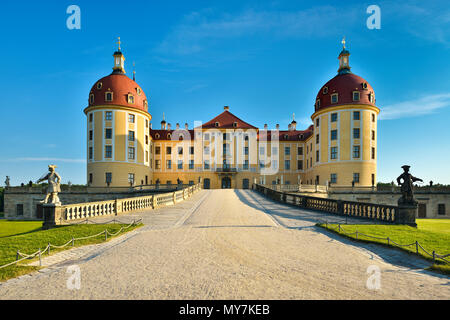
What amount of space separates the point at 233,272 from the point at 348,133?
39.6m

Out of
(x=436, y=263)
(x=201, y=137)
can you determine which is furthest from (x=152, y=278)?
(x=201, y=137)

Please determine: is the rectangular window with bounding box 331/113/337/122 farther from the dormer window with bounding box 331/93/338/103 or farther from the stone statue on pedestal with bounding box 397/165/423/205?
the stone statue on pedestal with bounding box 397/165/423/205

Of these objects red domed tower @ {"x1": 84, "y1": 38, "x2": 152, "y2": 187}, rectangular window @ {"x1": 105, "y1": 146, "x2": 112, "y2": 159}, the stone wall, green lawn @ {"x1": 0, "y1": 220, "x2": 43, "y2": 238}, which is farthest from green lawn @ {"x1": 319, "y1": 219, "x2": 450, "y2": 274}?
rectangular window @ {"x1": 105, "y1": 146, "x2": 112, "y2": 159}

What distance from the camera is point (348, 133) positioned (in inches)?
1601

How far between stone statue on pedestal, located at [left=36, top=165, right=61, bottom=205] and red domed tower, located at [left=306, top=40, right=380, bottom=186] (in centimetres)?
3595

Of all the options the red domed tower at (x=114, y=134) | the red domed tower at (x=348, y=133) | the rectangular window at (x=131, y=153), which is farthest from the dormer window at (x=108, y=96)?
the red domed tower at (x=348, y=133)

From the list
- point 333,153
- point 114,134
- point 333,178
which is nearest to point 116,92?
point 114,134

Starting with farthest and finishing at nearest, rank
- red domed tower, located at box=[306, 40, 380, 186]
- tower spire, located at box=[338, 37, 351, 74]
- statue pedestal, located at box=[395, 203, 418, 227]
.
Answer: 1. tower spire, located at box=[338, 37, 351, 74]
2. red domed tower, located at box=[306, 40, 380, 186]
3. statue pedestal, located at box=[395, 203, 418, 227]

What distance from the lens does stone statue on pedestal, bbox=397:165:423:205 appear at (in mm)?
13133

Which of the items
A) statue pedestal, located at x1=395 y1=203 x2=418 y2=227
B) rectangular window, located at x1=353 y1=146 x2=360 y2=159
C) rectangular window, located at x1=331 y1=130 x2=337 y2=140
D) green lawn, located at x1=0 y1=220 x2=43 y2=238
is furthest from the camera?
rectangular window, located at x1=331 y1=130 x2=337 y2=140

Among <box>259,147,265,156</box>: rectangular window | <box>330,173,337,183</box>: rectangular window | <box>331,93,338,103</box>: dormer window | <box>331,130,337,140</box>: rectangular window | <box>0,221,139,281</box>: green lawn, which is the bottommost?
<box>0,221,139,281</box>: green lawn

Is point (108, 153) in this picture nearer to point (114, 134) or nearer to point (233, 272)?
point (114, 134)

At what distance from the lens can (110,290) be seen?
5.29m
